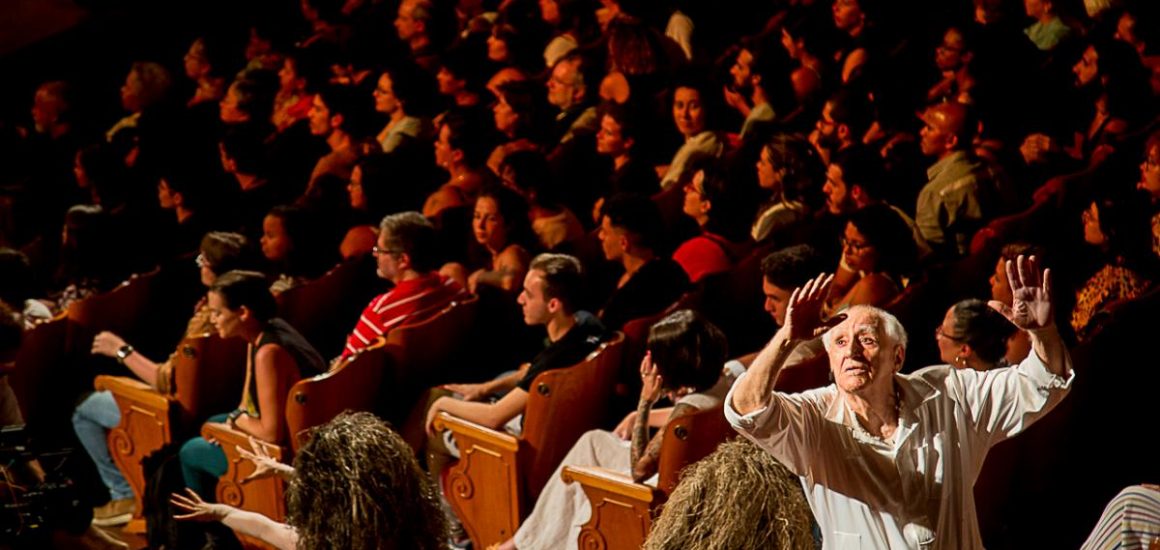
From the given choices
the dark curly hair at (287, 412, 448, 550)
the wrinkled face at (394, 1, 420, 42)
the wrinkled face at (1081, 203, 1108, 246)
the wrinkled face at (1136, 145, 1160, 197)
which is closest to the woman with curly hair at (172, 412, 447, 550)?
the dark curly hair at (287, 412, 448, 550)

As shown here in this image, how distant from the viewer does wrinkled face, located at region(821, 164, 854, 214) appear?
478cm

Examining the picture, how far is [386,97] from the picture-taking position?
7031mm

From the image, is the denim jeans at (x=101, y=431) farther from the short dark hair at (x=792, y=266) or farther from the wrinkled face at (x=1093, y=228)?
the wrinkled face at (x=1093, y=228)

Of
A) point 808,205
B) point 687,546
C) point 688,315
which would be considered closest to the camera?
point 687,546

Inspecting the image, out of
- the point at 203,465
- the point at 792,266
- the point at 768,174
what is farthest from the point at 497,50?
the point at 792,266

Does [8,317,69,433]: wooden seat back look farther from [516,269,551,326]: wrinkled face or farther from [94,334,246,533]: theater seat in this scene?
[516,269,551,326]: wrinkled face

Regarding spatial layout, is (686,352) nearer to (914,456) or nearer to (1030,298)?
(914,456)

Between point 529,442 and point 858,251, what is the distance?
1.04 m

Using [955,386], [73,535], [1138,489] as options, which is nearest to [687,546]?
[955,386]

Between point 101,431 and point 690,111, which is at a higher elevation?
point 690,111

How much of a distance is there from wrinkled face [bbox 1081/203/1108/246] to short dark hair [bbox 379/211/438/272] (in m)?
1.90

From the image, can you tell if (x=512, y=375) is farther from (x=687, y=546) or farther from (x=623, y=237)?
(x=687, y=546)

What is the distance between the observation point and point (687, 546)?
2229 millimetres

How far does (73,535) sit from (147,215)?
2.46 m
